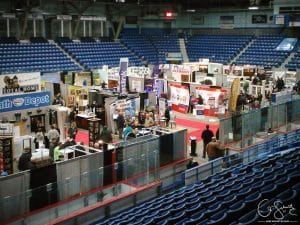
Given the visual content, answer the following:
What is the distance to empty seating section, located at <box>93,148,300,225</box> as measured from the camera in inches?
315

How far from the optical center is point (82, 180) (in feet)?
41.3

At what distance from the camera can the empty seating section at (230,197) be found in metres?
8.00

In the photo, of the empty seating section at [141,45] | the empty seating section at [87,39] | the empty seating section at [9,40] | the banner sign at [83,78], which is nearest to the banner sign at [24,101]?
the banner sign at [83,78]

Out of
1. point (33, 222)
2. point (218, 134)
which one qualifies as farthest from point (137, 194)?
point (218, 134)

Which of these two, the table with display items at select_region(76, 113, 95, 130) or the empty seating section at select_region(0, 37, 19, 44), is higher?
the empty seating section at select_region(0, 37, 19, 44)

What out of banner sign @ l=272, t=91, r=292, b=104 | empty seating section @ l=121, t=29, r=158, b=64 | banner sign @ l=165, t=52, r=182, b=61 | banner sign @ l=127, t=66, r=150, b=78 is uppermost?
empty seating section @ l=121, t=29, r=158, b=64

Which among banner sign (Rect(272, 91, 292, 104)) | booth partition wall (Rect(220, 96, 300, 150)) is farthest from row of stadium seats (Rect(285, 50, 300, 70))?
booth partition wall (Rect(220, 96, 300, 150))

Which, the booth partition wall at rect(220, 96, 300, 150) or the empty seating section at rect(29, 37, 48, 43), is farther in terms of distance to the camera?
the empty seating section at rect(29, 37, 48, 43)

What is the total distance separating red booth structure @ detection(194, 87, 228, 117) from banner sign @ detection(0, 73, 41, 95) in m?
10.1

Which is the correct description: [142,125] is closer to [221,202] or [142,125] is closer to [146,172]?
[146,172]

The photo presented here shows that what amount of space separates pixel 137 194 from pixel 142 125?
821 cm

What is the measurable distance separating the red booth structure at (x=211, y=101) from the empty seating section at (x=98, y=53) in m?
15.5

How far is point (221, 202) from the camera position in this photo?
30.4 ft

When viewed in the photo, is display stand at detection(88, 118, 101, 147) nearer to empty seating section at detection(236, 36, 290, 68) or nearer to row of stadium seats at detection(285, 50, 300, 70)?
row of stadium seats at detection(285, 50, 300, 70)
